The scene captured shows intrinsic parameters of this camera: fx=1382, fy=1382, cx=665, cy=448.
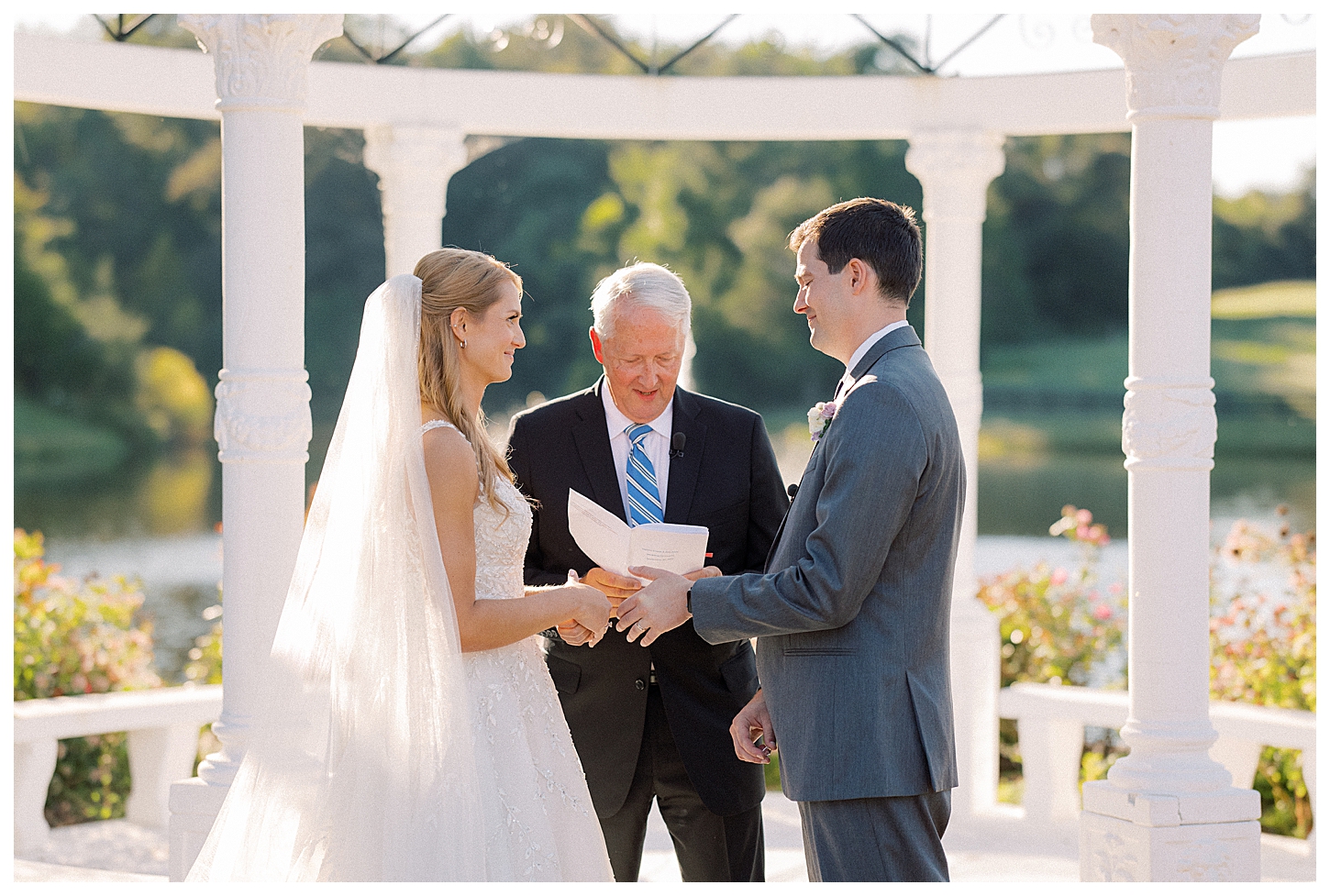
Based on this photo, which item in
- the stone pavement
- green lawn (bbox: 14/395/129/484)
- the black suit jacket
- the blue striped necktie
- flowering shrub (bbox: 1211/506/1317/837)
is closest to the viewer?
the black suit jacket

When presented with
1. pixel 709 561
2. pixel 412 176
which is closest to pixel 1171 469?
pixel 709 561

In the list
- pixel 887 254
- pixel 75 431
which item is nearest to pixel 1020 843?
pixel 887 254

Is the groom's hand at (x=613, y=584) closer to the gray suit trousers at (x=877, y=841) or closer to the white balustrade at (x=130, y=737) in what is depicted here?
the gray suit trousers at (x=877, y=841)

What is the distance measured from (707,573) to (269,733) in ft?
4.36

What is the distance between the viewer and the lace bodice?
3.66m

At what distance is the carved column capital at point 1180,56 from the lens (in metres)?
4.79

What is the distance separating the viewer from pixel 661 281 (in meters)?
4.43

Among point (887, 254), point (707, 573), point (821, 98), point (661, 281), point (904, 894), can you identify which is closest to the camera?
point (904, 894)

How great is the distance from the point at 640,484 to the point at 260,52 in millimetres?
2019

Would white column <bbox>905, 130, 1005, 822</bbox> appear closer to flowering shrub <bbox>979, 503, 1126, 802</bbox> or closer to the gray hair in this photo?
flowering shrub <bbox>979, 503, 1126, 802</bbox>

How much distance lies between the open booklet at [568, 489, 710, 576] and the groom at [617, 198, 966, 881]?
0.26 metres

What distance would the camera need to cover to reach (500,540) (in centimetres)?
369

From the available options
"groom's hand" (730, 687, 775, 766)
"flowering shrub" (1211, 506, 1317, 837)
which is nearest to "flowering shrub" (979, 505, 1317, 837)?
"flowering shrub" (1211, 506, 1317, 837)

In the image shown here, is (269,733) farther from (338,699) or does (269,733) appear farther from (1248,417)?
(1248,417)
